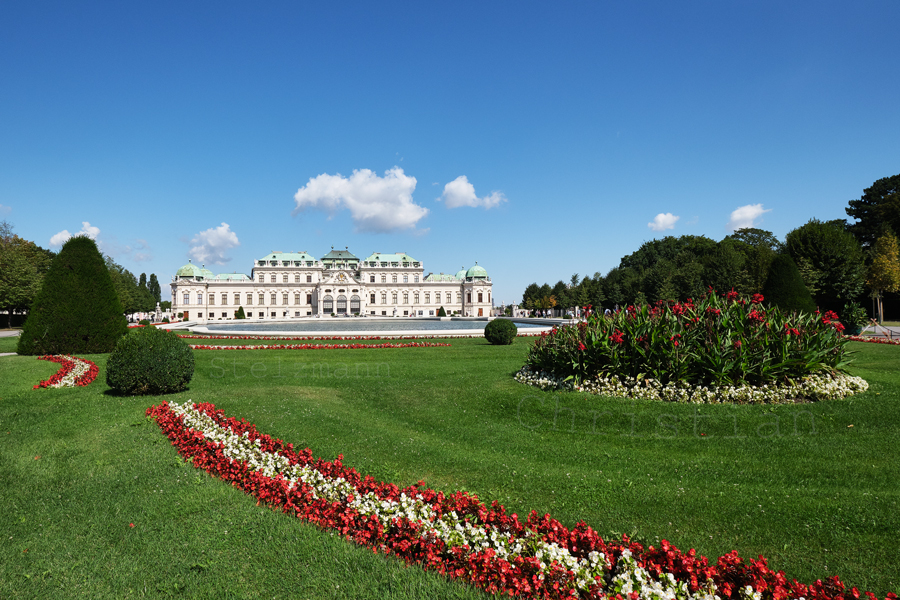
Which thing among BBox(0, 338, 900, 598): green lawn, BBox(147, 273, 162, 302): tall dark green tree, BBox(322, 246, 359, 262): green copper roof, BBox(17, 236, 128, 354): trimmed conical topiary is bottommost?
BBox(0, 338, 900, 598): green lawn

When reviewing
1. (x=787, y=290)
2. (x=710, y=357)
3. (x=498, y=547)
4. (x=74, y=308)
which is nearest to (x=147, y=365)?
(x=74, y=308)

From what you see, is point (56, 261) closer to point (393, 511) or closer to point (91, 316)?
point (91, 316)

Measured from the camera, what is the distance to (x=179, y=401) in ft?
31.9

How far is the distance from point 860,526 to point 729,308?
619 centimetres

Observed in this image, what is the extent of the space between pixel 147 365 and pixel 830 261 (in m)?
37.8

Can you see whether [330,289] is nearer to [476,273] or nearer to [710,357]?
[476,273]

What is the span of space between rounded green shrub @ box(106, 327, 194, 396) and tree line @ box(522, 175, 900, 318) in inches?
439

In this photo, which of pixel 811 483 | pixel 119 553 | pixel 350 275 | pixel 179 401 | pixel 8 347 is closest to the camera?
pixel 119 553

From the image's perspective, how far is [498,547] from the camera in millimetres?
3637

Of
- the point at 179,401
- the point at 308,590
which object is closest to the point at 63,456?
the point at 179,401

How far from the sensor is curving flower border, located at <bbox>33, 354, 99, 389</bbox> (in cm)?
1177

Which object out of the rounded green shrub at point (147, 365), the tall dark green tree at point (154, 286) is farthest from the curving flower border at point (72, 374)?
the tall dark green tree at point (154, 286)

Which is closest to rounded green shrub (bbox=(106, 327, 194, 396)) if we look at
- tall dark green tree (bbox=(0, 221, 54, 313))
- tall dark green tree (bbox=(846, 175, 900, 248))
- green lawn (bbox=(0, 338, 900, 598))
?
green lawn (bbox=(0, 338, 900, 598))

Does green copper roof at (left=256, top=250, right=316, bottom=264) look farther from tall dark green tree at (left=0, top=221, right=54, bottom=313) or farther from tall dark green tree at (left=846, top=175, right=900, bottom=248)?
tall dark green tree at (left=846, top=175, right=900, bottom=248)
